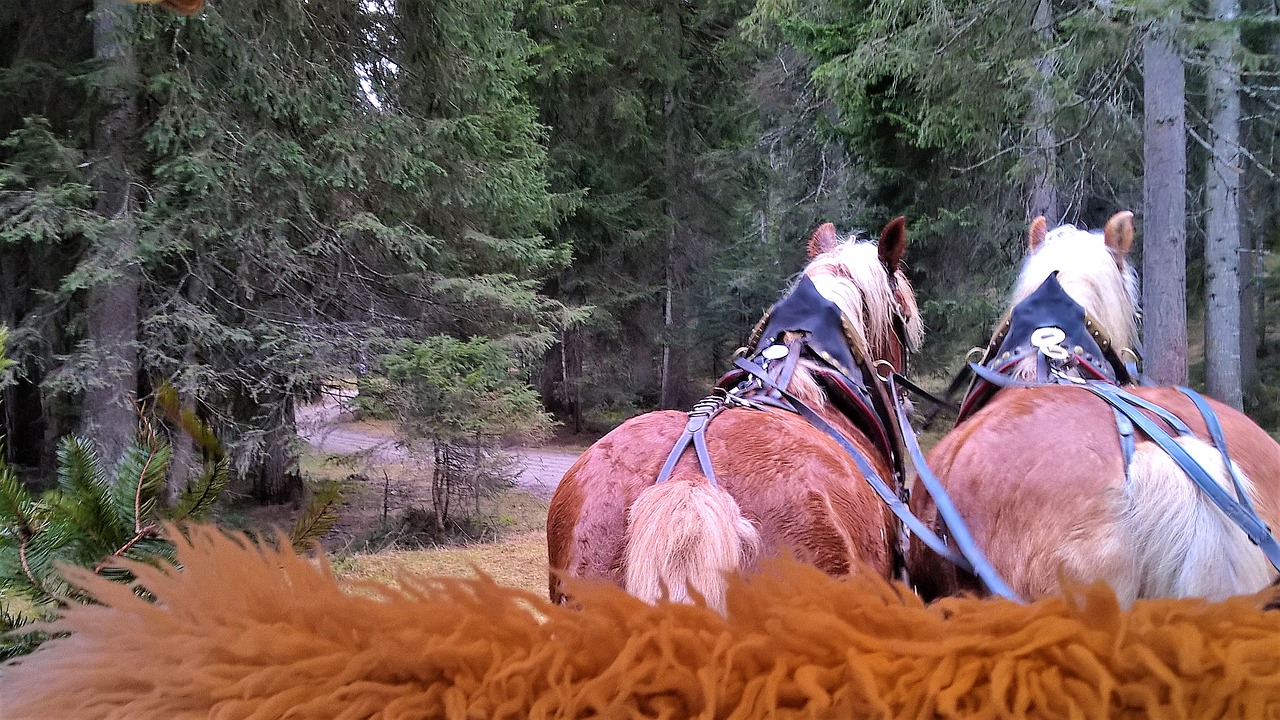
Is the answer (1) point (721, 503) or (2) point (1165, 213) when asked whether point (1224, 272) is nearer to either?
(2) point (1165, 213)

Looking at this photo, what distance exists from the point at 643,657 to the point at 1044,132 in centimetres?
761

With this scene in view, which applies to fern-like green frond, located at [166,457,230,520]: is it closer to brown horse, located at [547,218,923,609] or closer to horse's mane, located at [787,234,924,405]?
brown horse, located at [547,218,923,609]

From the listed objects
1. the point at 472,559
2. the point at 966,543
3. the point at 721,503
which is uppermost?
the point at 721,503

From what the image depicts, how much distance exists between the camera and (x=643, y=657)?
880 mm

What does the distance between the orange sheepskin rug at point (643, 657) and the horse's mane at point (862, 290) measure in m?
2.12

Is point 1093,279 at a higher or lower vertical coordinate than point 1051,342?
higher

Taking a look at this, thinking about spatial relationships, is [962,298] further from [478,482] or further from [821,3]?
[478,482]

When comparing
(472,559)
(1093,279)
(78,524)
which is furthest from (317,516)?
(472,559)

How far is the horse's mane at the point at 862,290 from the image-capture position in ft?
9.79

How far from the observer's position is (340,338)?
21.2 feet

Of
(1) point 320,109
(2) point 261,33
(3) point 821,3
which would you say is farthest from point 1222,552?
(3) point 821,3

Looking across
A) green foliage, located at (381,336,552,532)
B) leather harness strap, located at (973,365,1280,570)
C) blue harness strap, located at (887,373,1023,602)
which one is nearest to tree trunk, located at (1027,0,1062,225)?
leather harness strap, located at (973,365,1280,570)

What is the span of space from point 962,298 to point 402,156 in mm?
6829

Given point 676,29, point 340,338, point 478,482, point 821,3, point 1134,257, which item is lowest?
point 478,482
